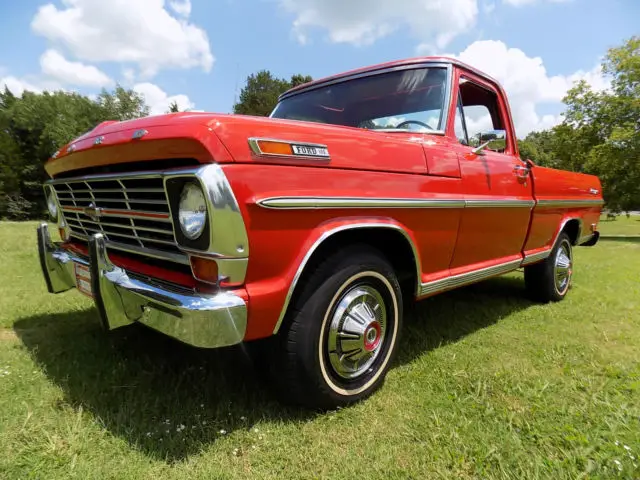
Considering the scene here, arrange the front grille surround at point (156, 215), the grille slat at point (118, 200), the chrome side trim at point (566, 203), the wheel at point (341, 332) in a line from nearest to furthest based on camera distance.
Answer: the front grille surround at point (156, 215) < the grille slat at point (118, 200) < the wheel at point (341, 332) < the chrome side trim at point (566, 203)

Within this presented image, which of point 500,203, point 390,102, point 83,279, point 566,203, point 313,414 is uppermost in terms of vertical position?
point 390,102

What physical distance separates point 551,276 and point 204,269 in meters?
3.81

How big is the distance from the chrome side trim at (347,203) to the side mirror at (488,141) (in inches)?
22.7

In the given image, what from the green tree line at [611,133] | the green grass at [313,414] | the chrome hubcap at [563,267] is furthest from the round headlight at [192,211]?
the green tree line at [611,133]

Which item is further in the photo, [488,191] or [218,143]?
[488,191]

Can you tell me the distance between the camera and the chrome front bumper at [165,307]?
162cm

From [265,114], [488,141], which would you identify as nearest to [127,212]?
[488,141]

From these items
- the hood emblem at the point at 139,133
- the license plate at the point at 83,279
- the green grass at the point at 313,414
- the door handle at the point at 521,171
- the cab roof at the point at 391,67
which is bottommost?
the green grass at the point at 313,414

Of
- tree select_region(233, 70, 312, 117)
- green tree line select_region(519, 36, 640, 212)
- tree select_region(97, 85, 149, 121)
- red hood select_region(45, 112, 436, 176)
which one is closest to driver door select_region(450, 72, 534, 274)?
red hood select_region(45, 112, 436, 176)

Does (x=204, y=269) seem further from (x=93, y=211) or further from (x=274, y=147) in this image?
(x=93, y=211)

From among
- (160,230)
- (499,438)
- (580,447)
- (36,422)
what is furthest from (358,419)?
(36,422)

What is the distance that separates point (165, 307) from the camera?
171 centimetres

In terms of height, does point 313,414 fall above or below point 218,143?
below

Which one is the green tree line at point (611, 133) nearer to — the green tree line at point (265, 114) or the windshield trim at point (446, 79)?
the green tree line at point (265, 114)
